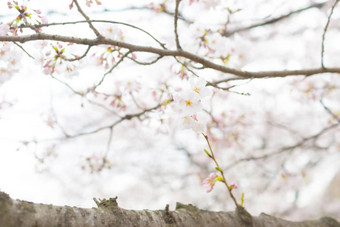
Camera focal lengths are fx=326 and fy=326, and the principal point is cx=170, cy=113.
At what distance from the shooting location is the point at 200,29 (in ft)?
6.38

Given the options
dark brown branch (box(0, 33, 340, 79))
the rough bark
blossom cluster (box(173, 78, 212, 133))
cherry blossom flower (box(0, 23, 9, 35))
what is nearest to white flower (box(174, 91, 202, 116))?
blossom cluster (box(173, 78, 212, 133))

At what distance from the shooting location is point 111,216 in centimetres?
104

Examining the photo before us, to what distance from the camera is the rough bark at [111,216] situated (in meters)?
0.88

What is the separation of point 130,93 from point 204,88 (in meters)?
0.92

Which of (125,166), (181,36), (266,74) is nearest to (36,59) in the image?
(181,36)

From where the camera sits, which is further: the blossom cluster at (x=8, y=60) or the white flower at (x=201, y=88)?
the blossom cluster at (x=8, y=60)

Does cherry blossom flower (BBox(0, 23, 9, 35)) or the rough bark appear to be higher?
cherry blossom flower (BBox(0, 23, 9, 35))

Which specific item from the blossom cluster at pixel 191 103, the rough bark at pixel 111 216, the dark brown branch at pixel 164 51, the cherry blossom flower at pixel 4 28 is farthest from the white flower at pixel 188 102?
the cherry blossom flower at pixel 4 28

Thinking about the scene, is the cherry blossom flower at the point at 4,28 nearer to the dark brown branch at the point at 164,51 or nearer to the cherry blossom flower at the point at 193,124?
the dark brown branch at the point at 164,51

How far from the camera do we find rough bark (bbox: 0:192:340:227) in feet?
2.89

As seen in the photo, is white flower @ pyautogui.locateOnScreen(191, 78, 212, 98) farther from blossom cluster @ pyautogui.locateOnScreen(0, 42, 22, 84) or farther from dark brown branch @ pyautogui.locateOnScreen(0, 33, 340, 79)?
blossom cluster @ pyautogui.locateOnScreen(0, 42, 22, 84)

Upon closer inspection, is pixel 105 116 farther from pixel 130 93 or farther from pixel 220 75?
pixel 130 93

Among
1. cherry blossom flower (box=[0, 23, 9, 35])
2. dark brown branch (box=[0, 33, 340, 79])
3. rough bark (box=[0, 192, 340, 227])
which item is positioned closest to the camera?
rough bark (box=[0, 192, 340, 227])

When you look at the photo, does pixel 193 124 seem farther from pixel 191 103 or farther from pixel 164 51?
pixel 164 51
